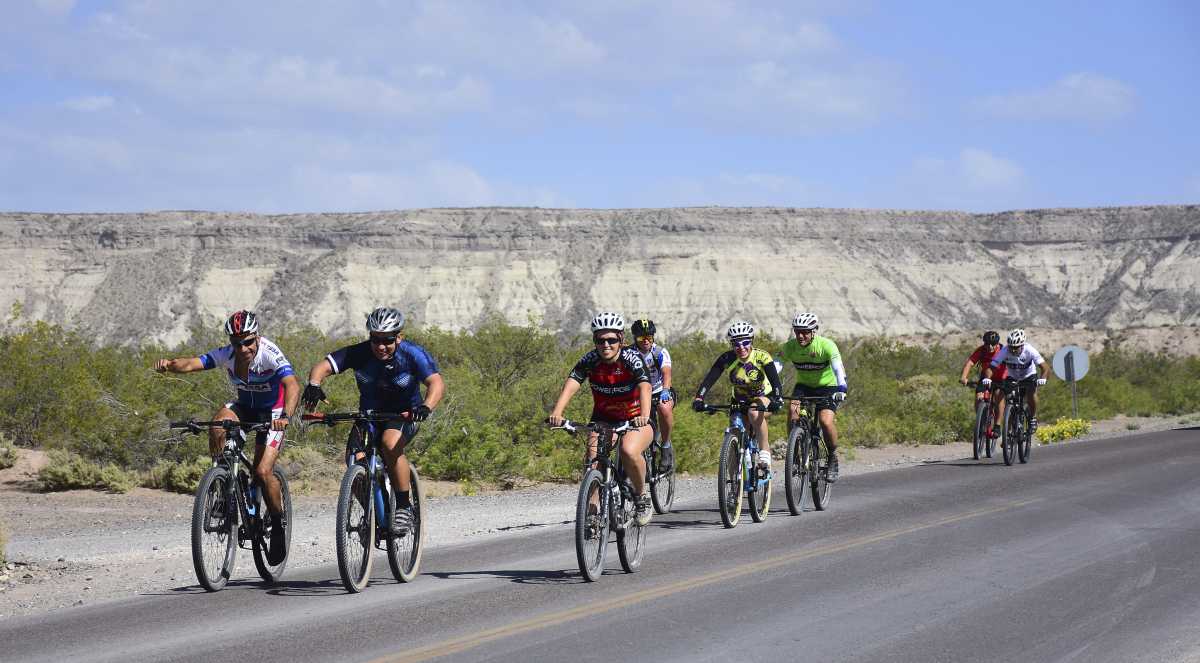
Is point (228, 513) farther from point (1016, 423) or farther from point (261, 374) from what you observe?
point (1016, 423)

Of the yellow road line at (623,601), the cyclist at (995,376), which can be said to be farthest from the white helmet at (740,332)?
the cyclist at (995,376)

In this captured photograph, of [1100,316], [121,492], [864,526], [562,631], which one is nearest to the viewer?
[562,631]

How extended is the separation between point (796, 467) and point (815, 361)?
4.11ft

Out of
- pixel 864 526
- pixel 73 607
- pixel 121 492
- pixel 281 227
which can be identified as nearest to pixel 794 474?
pixel 864 526

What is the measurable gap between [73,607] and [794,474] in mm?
7586

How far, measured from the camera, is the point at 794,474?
1455cm

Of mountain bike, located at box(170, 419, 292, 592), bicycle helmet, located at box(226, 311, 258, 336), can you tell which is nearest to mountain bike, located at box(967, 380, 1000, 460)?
mountain bike, located at box(170, 419, 292, 592)

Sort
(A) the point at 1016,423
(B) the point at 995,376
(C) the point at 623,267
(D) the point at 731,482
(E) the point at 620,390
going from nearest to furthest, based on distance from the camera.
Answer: (E) the point at 620,390, (D) the point at 731,482, (A) the point at 1016,423, (B) the point at 995,376, (C) the point at 623,267

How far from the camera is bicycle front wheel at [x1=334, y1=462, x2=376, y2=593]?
9.45 metres

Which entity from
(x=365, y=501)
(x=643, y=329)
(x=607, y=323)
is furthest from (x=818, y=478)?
(x=365, y=501)

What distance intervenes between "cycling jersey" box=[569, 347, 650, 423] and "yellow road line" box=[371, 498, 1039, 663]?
1483mm

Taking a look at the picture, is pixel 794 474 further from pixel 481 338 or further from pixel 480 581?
pixel 481 338

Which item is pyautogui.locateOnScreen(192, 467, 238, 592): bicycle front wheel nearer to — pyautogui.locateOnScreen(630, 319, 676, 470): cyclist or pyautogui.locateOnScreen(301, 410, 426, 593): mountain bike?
pyautogui.locateOnScreen(301, 410, 426, 593): mountain bike

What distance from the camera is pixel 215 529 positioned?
991 centimetres
